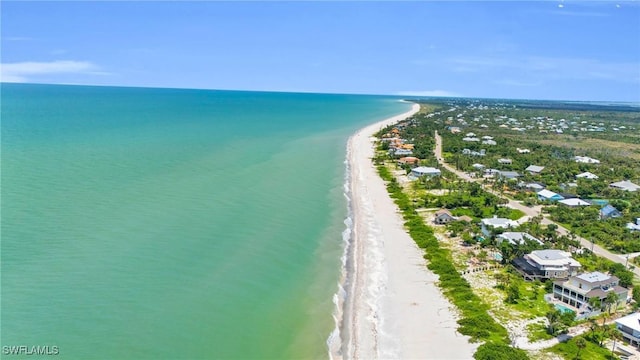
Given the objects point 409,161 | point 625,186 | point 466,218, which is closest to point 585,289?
point 466,218

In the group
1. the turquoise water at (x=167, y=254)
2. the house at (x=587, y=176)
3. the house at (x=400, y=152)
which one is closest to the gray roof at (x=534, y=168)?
the house at (x=587, y=176)

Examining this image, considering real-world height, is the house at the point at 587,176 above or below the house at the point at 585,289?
above

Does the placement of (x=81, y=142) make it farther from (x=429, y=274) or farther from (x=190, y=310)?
(x=429, y=274)

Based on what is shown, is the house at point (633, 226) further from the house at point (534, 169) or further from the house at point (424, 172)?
the house at point (424, 172)

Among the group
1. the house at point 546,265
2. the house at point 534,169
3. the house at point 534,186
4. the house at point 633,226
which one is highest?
the house at point 534,169

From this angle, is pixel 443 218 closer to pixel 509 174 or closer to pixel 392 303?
pixel 392 303

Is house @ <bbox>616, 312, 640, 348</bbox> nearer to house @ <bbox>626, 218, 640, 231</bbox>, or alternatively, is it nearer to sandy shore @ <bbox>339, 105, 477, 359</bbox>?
sandy shore @ <bbox>339, 105, 477, 359</bbox>

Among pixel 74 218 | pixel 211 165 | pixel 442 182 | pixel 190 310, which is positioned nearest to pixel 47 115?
pixel 211 165
